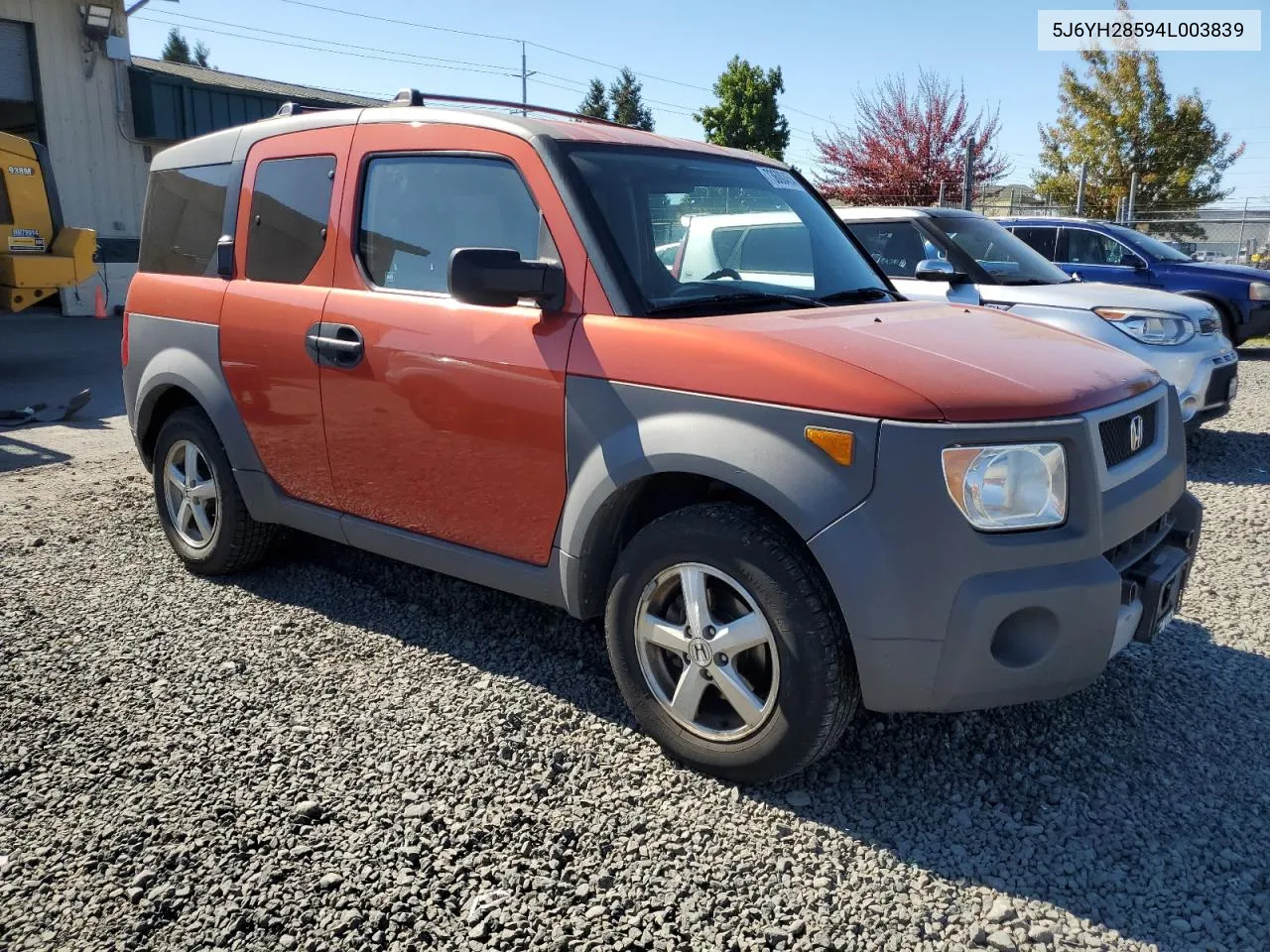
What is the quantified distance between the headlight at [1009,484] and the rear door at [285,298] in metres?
2.45

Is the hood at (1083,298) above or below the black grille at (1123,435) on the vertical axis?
above

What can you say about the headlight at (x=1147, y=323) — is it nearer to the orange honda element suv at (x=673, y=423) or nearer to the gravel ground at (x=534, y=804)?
the gravel ground at (x=534, y=804)

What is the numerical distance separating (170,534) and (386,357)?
77.4 inches

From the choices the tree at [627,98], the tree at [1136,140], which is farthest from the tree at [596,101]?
the tree at [1136,140]

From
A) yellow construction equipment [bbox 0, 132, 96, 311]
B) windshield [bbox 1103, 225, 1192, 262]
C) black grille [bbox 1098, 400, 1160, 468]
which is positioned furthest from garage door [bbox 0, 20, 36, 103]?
black grille [bbox 1098, 400, 1160, 468]

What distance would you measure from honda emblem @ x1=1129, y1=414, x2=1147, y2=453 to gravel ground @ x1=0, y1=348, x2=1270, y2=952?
96cm

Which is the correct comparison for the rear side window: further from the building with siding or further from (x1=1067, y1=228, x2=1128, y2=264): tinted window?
the building with siding

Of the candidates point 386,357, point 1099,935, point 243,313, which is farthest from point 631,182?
point 1099,935

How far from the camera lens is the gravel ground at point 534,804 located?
2.41 m

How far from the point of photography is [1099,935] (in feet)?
7.76

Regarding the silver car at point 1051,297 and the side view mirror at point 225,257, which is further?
the silver car at point 1051,297

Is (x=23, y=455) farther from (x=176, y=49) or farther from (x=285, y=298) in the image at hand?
(x=176, y=49)

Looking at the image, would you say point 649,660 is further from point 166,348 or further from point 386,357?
point 166,348

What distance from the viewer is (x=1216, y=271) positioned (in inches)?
461
